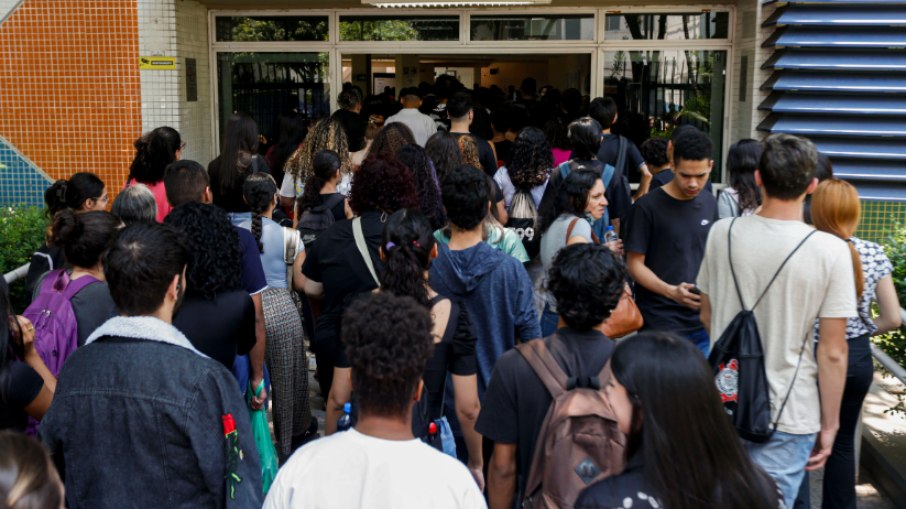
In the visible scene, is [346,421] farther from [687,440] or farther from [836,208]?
[836,208]

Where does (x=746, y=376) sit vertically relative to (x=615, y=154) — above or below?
below

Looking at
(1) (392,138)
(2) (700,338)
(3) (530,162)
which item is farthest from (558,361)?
(1) (392,138)

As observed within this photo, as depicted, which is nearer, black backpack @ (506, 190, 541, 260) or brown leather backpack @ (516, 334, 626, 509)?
brown leather backpack @ (516, 334, 626, 509)

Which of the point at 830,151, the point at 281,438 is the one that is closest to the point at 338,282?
the point at 281,438

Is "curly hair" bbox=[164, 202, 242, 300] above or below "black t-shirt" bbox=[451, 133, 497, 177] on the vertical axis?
below

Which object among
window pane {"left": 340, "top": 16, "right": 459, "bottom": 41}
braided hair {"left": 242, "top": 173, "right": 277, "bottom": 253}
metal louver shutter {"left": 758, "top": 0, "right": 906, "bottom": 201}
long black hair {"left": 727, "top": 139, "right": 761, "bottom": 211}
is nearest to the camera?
braided hair {"left": 242, "top": 173, "right": 277, "bottom": 253}

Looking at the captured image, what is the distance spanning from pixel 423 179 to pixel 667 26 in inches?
192

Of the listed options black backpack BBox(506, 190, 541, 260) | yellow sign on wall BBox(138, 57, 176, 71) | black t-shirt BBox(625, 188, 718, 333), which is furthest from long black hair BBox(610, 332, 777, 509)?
yellow sign on wall BBox(138, 57, 176, 71)

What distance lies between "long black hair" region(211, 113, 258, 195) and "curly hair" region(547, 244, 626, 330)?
3.66 m

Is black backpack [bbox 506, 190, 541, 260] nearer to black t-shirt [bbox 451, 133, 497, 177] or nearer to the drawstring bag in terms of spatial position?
black t-shirt [bbox 451, 133, 497, 177]

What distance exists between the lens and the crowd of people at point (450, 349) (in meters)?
2.42

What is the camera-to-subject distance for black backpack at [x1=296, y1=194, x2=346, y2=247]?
621 centimetres

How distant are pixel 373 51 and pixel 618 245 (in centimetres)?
520

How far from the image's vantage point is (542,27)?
9844mm
